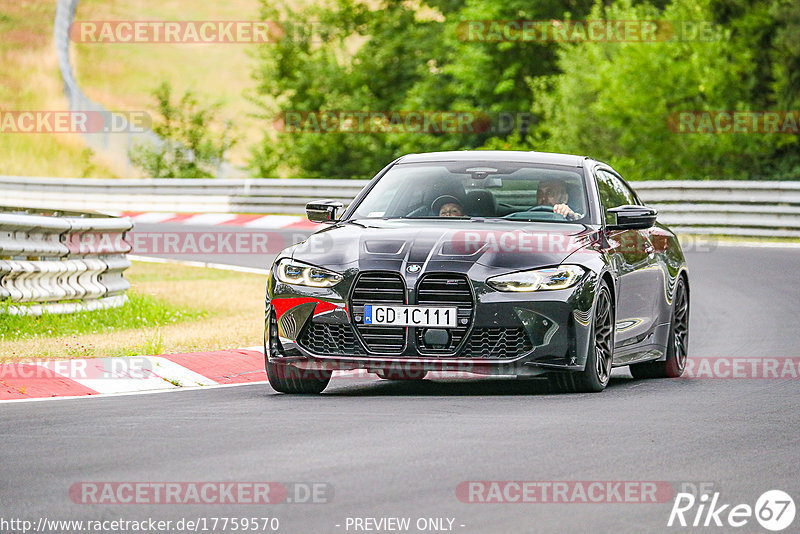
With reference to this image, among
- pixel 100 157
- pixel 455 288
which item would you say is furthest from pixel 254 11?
pixel 455 288

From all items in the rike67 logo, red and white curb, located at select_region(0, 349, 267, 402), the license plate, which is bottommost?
red and white curb, located at select_region(0, 349, 267, 402)

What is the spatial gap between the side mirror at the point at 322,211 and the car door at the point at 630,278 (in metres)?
1.84

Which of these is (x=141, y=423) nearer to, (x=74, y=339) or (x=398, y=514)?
(x=398, y=514)

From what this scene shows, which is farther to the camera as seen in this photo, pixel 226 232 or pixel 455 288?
pixel 226 232

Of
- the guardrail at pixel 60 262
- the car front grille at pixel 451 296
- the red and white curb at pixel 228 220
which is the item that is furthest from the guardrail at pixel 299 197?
the car front grille at pixel 451 296

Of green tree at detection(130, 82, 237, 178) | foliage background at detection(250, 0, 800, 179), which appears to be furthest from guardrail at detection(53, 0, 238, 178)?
foliage background at detection(250, 0, 800, 179)

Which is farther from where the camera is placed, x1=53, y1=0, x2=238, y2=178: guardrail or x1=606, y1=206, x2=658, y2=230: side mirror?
x1=53, y1=0, x2=238, y2=178: guardrail

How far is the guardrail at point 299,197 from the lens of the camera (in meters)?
26.3

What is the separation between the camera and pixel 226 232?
27.6 meters

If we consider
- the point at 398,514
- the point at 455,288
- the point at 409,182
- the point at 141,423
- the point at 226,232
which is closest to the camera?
the point at 398,514

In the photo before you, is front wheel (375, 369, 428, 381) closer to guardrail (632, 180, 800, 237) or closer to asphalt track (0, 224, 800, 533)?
asphalt track (0, 224, 800, 533)

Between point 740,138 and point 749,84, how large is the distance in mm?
1256

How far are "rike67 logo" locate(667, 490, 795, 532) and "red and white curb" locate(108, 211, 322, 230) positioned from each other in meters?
20.8

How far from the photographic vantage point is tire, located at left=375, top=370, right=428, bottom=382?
10.1 m
